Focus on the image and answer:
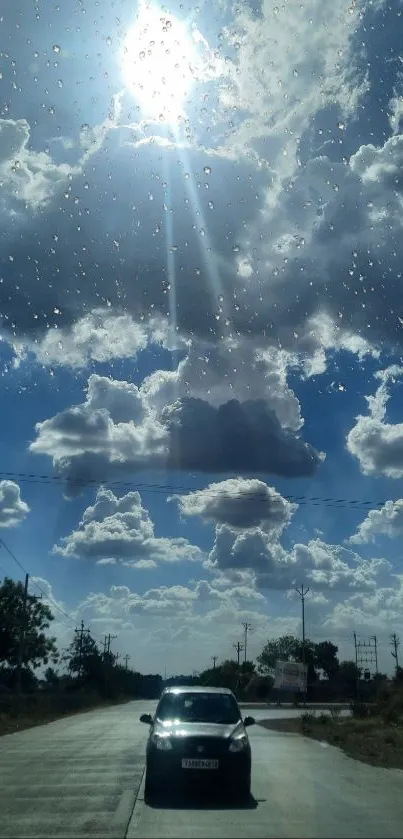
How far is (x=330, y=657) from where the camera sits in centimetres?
16438

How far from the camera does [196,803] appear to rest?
39.1 feet

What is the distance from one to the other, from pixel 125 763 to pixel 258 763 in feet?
8.94

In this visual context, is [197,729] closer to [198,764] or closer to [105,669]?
[198,764]

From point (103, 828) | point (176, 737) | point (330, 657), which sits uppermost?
point (330, 657)

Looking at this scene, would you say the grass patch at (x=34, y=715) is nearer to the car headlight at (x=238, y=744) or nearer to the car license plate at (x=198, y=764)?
the car headlight at (x=238, y=744)

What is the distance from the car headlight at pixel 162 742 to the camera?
41.1 feet

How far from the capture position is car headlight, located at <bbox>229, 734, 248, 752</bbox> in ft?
41.1

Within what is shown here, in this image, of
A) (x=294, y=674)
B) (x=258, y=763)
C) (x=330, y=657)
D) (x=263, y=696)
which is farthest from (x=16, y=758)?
(x=330, y=657)

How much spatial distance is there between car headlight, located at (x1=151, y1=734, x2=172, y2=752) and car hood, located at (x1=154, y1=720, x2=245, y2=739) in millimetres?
118

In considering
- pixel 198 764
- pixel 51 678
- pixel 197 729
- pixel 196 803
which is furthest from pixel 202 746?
pixel 51 678

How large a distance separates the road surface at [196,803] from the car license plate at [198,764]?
43 cm

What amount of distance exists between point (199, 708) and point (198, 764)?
4.68 feet

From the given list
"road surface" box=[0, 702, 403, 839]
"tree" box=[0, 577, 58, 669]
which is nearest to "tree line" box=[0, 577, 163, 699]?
"tree" box=[0, 577, 58, 669]

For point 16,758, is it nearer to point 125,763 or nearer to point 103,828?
point 125,763
